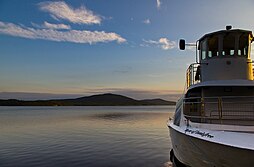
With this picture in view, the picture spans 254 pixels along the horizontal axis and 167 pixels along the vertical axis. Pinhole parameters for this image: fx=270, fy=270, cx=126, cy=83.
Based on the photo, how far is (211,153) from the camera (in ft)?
24.2

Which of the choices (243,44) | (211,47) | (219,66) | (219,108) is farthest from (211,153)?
(243,44)

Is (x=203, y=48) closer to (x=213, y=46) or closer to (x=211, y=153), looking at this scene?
(x=213, y=46)

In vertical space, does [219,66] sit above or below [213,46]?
below

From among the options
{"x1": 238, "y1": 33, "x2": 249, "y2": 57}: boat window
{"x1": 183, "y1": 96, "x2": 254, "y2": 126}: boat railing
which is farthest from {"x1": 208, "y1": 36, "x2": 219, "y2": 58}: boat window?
{"x1": 183, "y1": 96, "x2": 254, "y2": 126}: boat railing

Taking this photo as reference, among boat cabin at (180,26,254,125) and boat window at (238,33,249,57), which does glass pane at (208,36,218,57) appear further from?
boat window at (238,33,249,57)

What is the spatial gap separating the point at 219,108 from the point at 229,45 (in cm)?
492

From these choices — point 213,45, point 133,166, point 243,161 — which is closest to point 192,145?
point 243,161

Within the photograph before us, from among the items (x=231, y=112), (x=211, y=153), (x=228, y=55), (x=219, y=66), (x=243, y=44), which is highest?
(x=243, y=44)

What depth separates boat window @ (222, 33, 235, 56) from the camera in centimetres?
1228

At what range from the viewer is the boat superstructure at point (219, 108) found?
687 cm

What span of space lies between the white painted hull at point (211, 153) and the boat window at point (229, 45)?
4.85m

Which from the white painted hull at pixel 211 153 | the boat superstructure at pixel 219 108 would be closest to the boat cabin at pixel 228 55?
the boat superstructure at pixel 219 108

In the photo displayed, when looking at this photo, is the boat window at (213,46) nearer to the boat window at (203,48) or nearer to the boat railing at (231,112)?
the boat window at (203,48)

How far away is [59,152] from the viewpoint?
18859 millimetres
